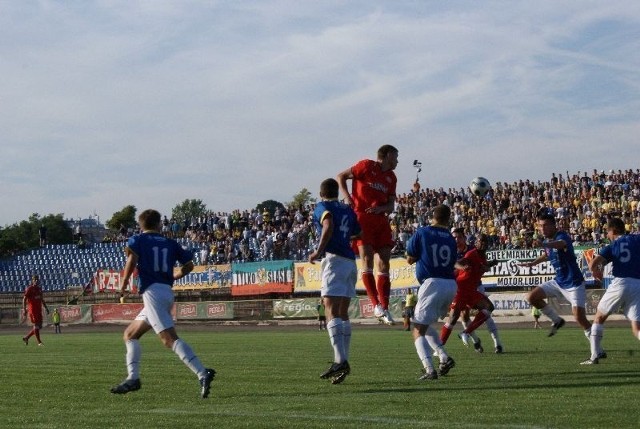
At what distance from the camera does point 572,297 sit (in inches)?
681

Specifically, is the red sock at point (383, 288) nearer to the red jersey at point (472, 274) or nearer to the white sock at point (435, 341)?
the white sock at point (435, 341)

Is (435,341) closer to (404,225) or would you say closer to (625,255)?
(625,255)

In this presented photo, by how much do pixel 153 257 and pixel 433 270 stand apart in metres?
3.71

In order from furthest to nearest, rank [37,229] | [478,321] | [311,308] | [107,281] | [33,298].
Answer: [37,229] → [107,281] → [311,308] → [33,298] → [478,321]

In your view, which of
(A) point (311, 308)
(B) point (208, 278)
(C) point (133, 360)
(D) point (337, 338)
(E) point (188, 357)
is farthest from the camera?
(B) point (208, 278)

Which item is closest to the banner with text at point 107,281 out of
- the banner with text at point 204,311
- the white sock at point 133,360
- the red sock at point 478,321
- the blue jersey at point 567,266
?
the banner with text at point 204,311

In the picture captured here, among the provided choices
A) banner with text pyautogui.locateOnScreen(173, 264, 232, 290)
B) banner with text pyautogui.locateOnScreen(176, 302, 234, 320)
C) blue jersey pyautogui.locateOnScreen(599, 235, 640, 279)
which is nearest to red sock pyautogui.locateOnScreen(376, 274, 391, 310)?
blue jersey pyautogui.locateOnScreen(599, 235, 640, 279)

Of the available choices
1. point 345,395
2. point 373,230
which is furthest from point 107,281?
point 345,395

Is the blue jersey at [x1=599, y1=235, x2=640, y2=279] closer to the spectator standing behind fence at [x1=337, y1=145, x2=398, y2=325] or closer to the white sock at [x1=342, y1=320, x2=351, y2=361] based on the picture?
the spectator standing behind fence at [x1=337, y1=145, x2=398, y2=325]

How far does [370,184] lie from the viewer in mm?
14766

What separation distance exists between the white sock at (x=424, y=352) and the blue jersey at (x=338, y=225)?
145cm

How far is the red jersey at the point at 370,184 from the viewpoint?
48.5 ft

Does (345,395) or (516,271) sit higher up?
(516,271)

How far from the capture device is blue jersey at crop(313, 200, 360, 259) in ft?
42.6
